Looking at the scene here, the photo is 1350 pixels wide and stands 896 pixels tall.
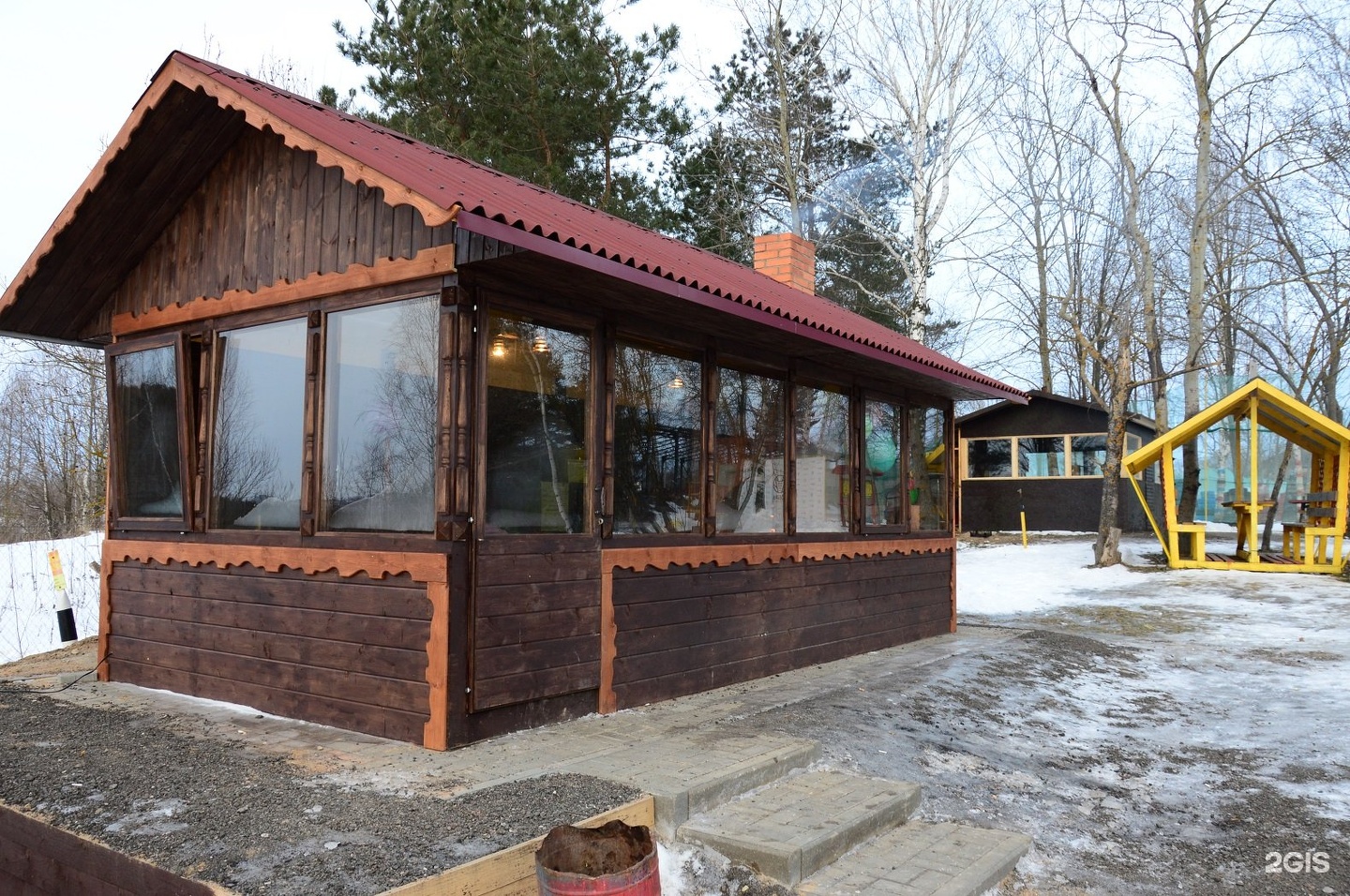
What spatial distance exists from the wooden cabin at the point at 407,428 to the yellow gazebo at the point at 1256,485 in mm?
9879

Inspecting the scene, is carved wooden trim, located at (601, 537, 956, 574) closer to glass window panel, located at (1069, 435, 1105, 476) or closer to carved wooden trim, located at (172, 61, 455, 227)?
carved wooden trim, located at (172, 61, 455, 227)

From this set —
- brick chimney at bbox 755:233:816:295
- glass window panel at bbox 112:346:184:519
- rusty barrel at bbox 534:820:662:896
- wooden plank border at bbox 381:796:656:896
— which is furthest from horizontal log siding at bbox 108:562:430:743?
brick chimney at bbox 755:233:816:295

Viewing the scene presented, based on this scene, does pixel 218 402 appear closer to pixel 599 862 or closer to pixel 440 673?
pixel 440 673

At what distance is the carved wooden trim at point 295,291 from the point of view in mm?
5078

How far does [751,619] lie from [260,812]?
409 cm

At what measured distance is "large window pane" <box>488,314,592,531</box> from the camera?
525cm

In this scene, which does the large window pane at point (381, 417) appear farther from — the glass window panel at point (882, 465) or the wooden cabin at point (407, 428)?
the glass window panel at point (882, 465)

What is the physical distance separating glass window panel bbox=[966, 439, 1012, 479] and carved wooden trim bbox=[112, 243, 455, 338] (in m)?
21.4

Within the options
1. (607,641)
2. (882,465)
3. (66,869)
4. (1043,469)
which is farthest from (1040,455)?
(66,869)

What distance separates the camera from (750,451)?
7324mm

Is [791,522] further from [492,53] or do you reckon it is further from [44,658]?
[492,53]

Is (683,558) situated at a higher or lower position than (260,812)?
higher

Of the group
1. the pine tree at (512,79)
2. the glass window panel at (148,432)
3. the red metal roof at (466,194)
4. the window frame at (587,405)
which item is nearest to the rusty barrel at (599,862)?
the window frame at (587,405)

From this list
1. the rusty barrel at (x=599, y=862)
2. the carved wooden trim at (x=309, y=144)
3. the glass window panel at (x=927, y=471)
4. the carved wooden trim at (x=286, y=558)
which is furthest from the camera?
the glass window panel at (x=927, y=471)
